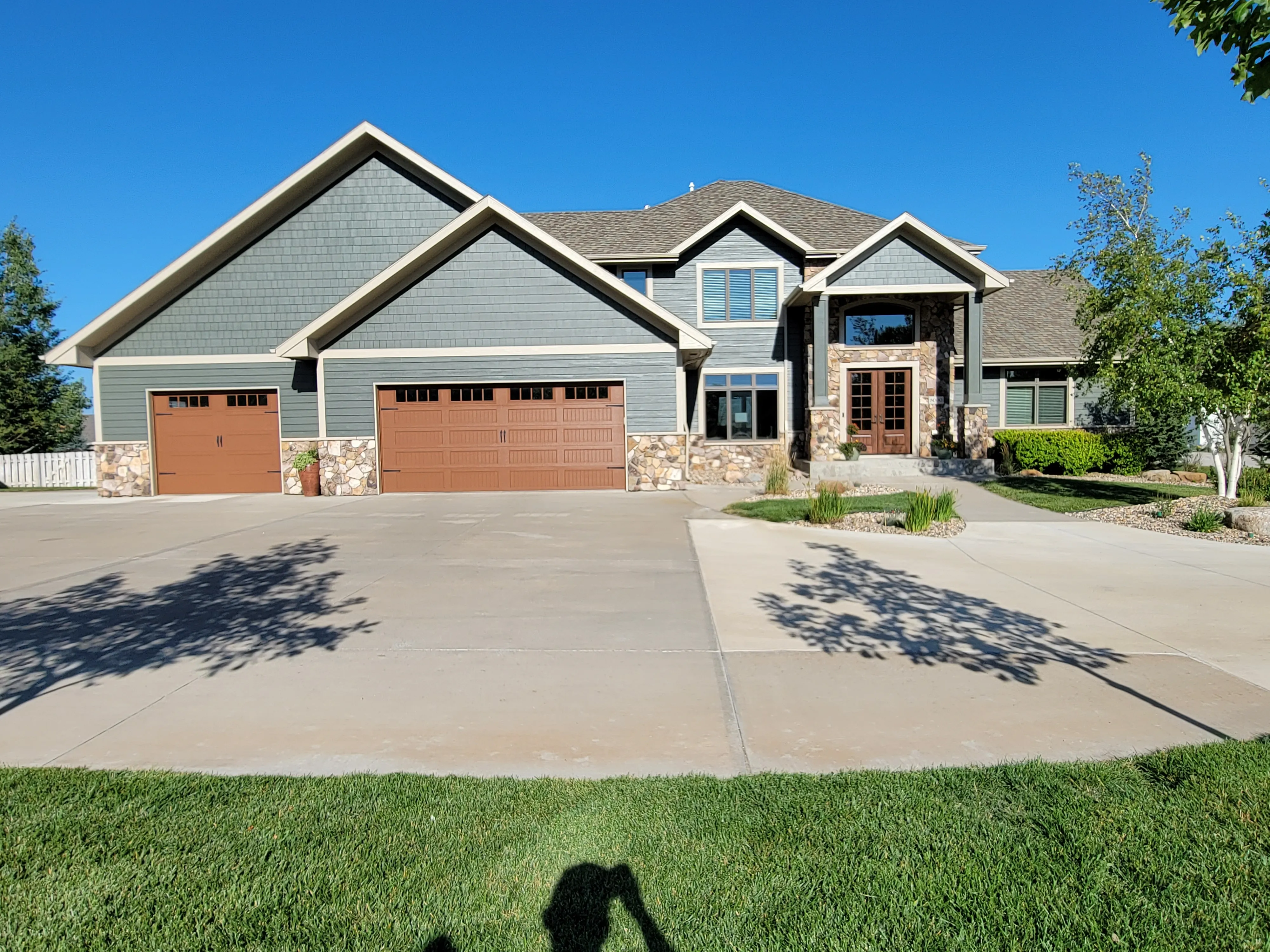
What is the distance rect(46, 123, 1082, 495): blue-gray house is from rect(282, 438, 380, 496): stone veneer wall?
0.04 metres

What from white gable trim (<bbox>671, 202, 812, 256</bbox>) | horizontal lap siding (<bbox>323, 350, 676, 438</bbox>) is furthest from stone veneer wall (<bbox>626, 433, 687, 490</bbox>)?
white gable trim (<bbox>671, 202, 812, 256</bbox>)

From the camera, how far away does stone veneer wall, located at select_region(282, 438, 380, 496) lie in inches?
657

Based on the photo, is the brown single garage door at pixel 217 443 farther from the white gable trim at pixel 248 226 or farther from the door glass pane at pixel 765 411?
the door glass pane at pixel 765 411

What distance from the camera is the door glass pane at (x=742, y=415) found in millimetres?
20406

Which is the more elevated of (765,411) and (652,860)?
(765,411)

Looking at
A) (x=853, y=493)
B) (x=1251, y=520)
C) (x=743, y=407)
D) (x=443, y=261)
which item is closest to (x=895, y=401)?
(x=743, y=407)

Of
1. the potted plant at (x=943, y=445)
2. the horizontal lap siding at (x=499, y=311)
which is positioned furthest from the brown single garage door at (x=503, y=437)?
the potted plant at (x=943, y=445)

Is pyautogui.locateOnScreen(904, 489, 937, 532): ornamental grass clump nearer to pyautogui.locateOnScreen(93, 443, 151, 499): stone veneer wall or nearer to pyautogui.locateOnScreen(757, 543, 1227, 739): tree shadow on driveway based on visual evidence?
pyautogui.locateOnScreen(757, 543, 1227, 739): tree shadow on driveway

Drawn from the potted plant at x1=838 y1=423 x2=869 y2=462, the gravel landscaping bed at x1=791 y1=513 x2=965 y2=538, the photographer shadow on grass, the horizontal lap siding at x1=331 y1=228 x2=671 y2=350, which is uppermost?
the horizontal lap siding at x1=331 y1=228 x2=671 y2=350

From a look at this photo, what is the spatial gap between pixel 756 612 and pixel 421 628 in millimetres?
2828

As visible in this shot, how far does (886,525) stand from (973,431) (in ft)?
31.1

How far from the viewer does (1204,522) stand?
10617 mm

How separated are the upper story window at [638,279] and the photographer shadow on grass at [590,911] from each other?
736 inches

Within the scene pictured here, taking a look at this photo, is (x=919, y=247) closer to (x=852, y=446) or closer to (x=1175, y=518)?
(x=852, y=446)
